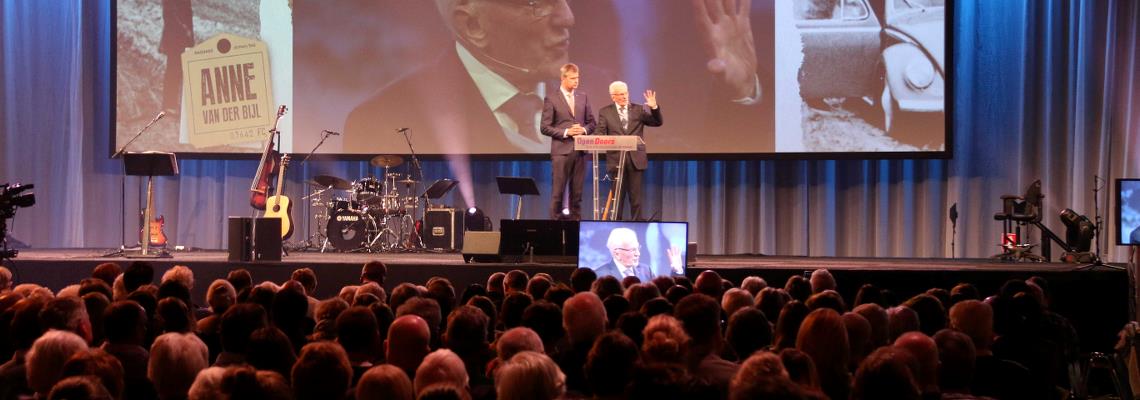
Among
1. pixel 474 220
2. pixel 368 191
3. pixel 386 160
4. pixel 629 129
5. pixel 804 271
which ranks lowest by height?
pixel 804 271

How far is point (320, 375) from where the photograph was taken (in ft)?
10.0

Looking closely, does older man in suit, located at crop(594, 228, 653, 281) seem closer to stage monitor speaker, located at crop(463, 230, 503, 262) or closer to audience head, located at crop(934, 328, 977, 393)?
stage monitor speaker, located at crop(463, 230, 503, 262)

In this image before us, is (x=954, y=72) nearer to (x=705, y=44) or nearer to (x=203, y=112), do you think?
(x=705, y=44)

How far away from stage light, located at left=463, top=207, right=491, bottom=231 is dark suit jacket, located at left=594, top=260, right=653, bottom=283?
4.03 meters

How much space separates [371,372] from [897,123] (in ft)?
32.5

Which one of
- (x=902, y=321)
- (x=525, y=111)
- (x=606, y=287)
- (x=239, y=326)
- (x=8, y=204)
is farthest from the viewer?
(x=525, y=111)

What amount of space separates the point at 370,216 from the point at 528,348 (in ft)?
27.7

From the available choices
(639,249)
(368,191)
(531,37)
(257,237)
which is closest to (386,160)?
(368,191)

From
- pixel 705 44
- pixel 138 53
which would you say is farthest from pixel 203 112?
pixel 705 44

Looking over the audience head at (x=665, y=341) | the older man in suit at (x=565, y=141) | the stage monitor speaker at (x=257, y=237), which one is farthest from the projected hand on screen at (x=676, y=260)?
the audience head at (x=665, y=341)

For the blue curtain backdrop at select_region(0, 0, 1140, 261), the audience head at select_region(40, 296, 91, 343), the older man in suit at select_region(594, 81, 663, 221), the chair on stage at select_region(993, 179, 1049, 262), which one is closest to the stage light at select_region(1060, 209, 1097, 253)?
the chair on stage at select_region(993, 179, 1049, 262)

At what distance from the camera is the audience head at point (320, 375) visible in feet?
10.0

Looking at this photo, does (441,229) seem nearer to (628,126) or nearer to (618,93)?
(628,126)

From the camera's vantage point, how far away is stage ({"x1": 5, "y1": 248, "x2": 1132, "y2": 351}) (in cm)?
883
